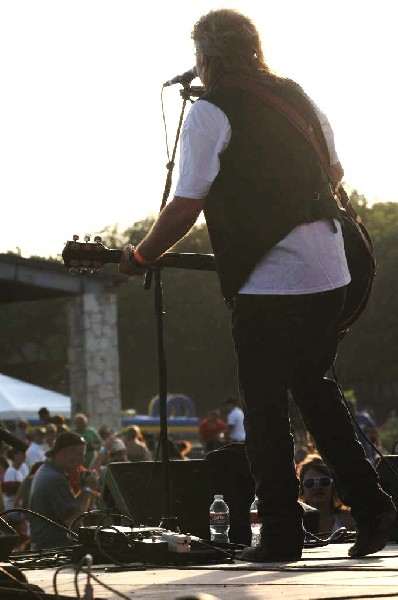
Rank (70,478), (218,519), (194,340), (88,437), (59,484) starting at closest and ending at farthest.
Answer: (218,519), (59,484), (70,478), (88,437), (194,340)

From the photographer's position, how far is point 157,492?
6.52 meters

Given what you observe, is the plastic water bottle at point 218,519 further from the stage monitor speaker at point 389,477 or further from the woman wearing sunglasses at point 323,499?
the woman wearing sunglasses at point 323,499

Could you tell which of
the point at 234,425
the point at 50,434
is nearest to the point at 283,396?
the point at 50,434

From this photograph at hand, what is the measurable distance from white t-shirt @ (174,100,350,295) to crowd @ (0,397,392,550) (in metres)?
1.01

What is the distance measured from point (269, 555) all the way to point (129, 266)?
44.9 inches

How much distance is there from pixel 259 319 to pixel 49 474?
6.58 metres

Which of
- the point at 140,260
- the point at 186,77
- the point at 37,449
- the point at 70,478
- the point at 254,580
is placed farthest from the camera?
the point at 37,449

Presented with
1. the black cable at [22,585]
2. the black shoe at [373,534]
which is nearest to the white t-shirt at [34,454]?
the black shoe at [373,534]

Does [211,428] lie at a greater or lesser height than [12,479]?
greater

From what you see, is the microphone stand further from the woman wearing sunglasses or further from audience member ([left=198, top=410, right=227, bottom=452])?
audience member ([left=198, top=410, right=227, bottom=452])

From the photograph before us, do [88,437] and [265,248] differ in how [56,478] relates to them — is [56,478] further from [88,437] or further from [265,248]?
[88,437]

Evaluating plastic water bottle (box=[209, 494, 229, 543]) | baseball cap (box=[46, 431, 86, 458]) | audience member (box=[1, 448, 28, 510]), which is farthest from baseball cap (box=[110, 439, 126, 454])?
plastic water bottle (box=[209, 494, 229, 543])

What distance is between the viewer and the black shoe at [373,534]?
4.98m

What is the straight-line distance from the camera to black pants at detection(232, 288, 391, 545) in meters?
4.87
